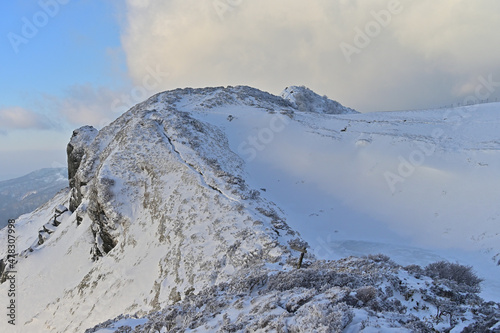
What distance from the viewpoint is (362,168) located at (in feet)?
96.6

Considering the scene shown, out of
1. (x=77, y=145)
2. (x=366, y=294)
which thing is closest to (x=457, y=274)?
(x=366, y=294)

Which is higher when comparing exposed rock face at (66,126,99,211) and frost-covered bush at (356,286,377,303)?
exposed rock face at (66,126,99,211)

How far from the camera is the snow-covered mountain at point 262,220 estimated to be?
985 centimetres

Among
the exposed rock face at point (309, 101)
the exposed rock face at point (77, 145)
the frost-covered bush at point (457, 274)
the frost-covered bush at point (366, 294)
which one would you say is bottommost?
the frost-covered bush at point (366, 294)

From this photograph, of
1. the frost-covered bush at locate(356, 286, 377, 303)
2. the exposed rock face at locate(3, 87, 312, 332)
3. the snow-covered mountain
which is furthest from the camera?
the exposed rock face at locate(3, 87, 312, 332)

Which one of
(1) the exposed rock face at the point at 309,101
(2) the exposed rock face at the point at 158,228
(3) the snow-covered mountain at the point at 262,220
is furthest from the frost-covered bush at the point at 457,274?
(1) the exposed rock face at the point at 309,101

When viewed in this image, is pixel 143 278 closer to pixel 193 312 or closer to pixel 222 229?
pixel 222 229

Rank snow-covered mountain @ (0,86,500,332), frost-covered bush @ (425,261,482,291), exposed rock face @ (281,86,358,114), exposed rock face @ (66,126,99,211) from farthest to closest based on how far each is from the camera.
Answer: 1. exposed rock face @ (281,86,358,114)
2. exposed rock face @ (66,126,99,211)
3. frost-covered bush @ (425,261,482,291)
4. snow-covered mountain @ (0,86,500,332)

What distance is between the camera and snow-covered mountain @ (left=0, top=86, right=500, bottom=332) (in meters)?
9.85

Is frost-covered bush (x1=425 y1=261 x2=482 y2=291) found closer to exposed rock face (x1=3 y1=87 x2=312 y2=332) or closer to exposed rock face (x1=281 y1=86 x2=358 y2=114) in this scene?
exposed rock face (x1=3 y1=87 x2=312 y2=332)

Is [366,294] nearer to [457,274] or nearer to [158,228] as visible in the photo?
[457,274]

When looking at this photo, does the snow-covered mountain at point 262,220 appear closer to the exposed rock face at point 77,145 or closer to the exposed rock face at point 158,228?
the exposed rock face at point 158,228

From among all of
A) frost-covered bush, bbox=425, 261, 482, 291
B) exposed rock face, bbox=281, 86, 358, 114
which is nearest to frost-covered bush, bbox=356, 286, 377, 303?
frost-covered bush, bbox=425, 261, 482, 291

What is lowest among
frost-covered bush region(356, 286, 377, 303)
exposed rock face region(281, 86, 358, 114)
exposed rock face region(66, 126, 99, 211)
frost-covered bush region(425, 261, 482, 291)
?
frost-covered bush region(356, 286, 377, 303)
